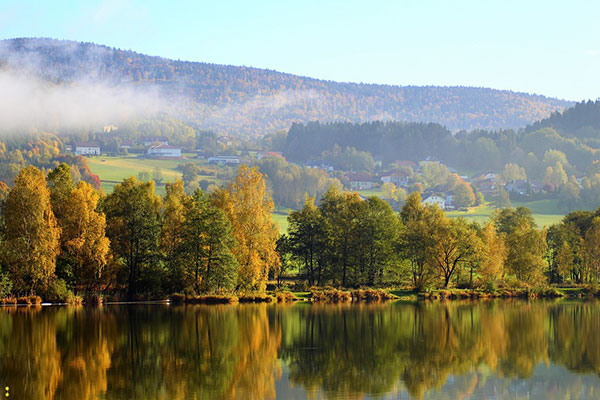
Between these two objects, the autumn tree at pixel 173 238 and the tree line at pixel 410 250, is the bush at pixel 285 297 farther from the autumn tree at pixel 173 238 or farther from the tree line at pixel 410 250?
the tree line at pixel 410 250

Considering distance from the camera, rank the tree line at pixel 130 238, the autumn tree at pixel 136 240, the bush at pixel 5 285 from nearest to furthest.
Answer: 1. the bush at pixel 5 285
2. the tree line at pixel 130 238
3. the autumn tree at pixel 136 240

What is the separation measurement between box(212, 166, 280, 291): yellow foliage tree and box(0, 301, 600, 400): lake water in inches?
495

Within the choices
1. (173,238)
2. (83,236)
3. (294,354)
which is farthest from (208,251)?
(294,354)

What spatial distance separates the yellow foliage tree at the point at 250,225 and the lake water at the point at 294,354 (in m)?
12.6

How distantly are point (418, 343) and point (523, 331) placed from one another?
29.7ft

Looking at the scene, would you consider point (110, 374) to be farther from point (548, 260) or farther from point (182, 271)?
point (548, 260)

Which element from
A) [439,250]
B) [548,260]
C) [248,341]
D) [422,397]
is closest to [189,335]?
[248,341]

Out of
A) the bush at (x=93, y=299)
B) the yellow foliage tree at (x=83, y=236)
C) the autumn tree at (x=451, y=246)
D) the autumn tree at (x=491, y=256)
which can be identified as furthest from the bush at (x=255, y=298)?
the autumn tree at (x=491, y=256)

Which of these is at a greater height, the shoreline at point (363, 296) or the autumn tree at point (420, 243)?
the autumn tree at point (420, 243)

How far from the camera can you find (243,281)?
67.4 meters

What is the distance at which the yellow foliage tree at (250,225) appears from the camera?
67250mm

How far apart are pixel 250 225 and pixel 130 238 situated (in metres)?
10.8

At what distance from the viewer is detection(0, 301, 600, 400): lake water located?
85.0 ft

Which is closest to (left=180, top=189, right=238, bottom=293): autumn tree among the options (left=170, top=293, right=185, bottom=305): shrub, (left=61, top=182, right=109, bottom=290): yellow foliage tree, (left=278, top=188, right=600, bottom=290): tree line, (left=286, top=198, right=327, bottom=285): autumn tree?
(left=170, top=293, right=185, bottom=305): shrub
